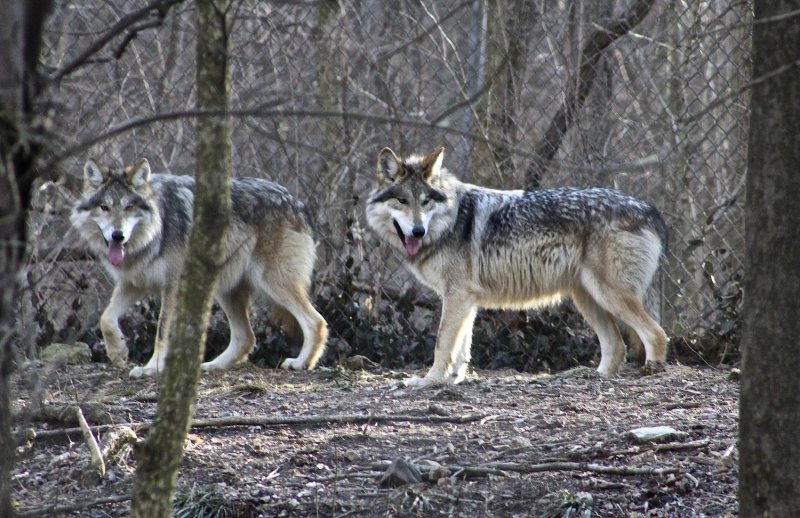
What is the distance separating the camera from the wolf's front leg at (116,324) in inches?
280

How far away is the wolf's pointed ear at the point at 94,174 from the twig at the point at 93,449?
307 centimetres

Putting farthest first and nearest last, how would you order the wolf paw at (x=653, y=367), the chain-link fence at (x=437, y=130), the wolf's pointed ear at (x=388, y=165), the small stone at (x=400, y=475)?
the chain-link fence at (x=437, y=130), the wolf's pointed ear at (x=388, y=165), the wolf paw at (x=653, y=367), the small stone at (x=400, y=475)

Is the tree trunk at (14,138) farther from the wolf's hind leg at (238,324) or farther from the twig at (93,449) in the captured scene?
the wolf's hind leg at (238,324)

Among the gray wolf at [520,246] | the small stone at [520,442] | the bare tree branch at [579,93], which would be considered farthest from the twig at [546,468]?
the bare tree branch at [579,93]

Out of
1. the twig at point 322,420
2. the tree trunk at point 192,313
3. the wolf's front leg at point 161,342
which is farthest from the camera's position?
the wolf's front leg at point 161,342

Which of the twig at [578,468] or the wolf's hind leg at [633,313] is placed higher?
the wolf's hind leg at [633,313]

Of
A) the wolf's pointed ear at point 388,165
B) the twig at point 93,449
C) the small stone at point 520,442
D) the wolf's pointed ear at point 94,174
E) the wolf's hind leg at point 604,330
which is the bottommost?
the twig at point 93,449

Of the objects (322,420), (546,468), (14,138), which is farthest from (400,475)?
(14,138)

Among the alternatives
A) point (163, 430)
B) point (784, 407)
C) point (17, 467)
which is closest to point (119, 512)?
point (17, 467)

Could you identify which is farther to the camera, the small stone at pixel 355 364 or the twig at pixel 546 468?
the small stone at pixel 355 364

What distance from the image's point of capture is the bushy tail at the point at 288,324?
756 centimetres

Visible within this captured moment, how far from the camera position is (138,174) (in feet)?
23.2

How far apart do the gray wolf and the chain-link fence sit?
20.9 inches

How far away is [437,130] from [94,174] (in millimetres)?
2480
